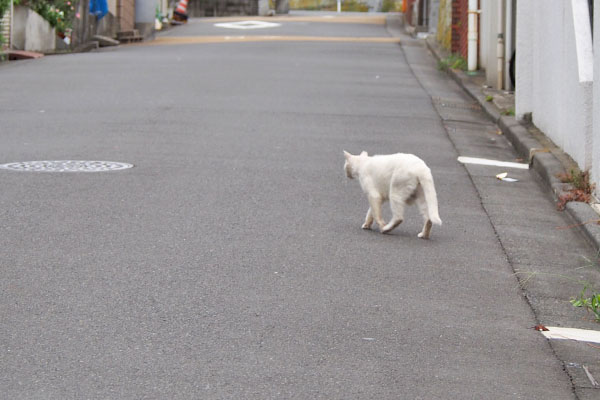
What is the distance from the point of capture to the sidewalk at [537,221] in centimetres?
602

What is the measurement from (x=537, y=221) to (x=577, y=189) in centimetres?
68

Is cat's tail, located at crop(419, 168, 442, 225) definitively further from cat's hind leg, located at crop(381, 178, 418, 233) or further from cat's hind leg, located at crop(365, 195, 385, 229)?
cat's hind leg, located at crop(365, 195, 385, 229)

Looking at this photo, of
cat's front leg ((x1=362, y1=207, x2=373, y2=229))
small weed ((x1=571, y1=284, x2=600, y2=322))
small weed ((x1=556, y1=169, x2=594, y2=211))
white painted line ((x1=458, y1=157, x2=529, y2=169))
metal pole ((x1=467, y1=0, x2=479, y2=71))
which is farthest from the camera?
metal pole ((x1=467, y1=0, x2=479, y2=71))

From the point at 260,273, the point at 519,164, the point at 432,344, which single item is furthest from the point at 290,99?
the point at 432,344

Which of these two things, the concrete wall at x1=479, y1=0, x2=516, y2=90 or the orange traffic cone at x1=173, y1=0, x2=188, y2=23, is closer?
the concrete wall at x1=479, y1=0, x2=516, y2=90

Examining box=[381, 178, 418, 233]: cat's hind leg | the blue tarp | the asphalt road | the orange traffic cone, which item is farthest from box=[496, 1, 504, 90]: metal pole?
the orange traffic cone

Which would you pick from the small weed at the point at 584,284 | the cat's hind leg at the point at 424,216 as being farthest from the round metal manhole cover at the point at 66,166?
the small weed at the point at 584,284

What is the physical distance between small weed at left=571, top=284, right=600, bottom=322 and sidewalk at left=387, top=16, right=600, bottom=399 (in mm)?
53

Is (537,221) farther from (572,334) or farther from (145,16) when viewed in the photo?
(145,16)

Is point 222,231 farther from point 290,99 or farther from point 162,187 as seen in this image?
point 290,99

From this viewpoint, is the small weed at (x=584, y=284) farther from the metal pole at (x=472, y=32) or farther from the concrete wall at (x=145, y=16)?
the concrete wall at (x=145, y=16)

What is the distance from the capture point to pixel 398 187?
25.9ft

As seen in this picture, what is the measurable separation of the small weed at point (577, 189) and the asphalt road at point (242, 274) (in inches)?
27.6

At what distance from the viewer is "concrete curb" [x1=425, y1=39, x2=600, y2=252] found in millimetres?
8227
